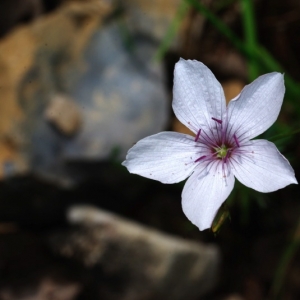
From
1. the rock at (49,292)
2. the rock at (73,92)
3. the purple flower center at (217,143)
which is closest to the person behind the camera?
the purple flower center at (217,143)

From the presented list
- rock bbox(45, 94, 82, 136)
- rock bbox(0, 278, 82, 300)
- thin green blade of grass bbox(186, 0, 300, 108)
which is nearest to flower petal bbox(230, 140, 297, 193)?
thin green blade of grass bbox(186, 0, 300, 108)

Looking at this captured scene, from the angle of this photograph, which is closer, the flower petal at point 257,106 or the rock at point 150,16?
the flower petal at point 257,106

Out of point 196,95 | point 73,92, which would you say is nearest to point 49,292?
point 73,92

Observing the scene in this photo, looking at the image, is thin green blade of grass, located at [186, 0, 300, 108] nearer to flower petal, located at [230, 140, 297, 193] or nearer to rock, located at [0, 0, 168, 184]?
rock, located at [0, 0, 168, 184]

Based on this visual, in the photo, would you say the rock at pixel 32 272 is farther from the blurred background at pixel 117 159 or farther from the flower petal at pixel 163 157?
the flower petal at pixel 163 157

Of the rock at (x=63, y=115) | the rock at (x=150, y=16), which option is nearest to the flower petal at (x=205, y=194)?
the rock at (x=63, y=115)

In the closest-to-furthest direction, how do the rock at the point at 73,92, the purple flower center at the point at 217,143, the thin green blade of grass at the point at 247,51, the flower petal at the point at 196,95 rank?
the flower petal at the point at 196,95 < the purple flower center at the point at 217,143 < the thin green blade of grass at the point at 247,51 < the rock at the point at 73,92

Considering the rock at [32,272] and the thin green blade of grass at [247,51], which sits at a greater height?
the thin green blade of grass at [247,51]
